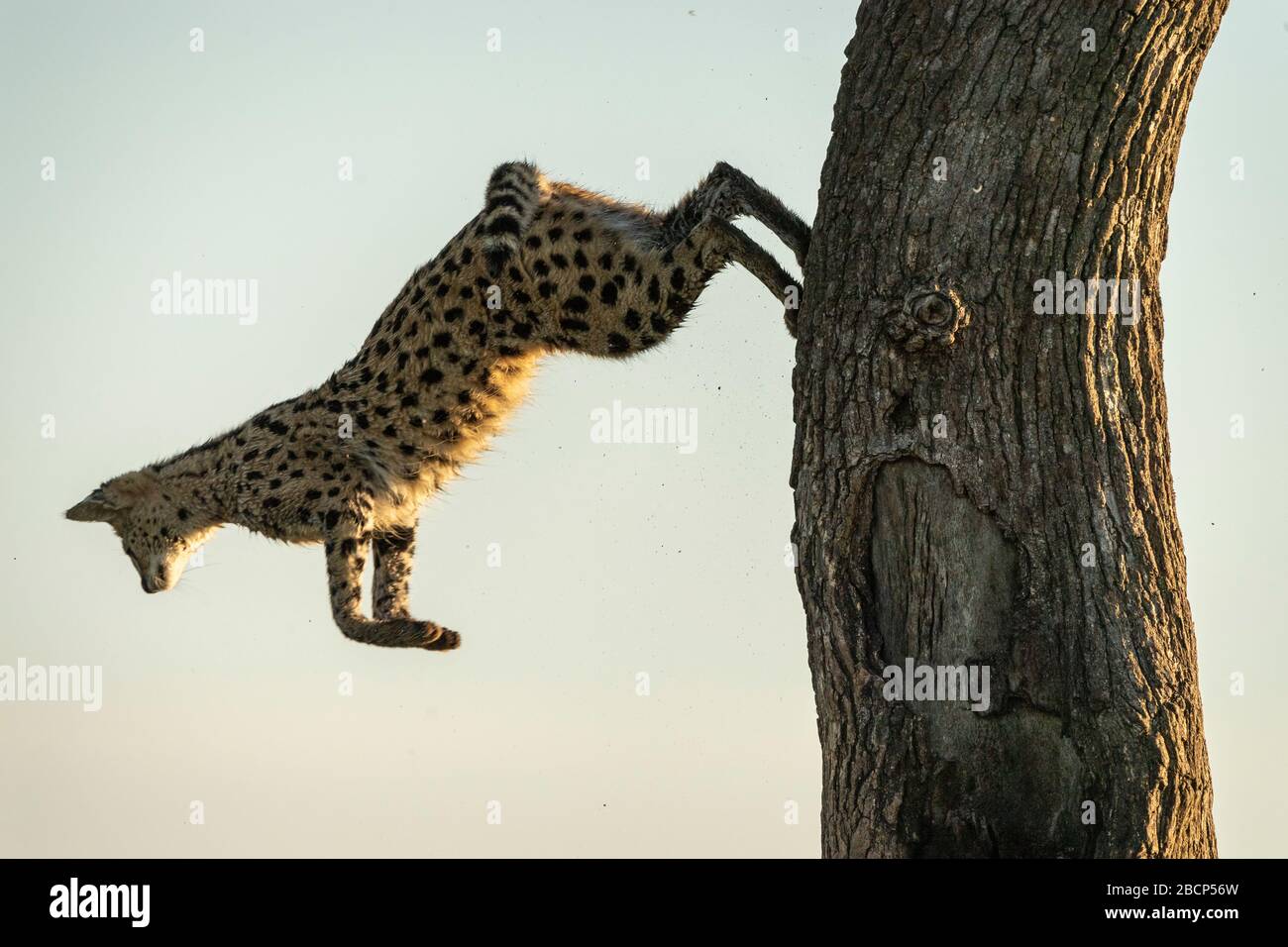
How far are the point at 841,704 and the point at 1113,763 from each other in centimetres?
93

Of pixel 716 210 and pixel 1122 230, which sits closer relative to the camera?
pixel 1122 230

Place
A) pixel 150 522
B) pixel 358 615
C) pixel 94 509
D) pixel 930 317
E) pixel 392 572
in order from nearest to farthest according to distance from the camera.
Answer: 1. pixel 930 317
2. pixel 358 615
3. pixel 392 572
4. pixel 150 522
5. pixel 94 509

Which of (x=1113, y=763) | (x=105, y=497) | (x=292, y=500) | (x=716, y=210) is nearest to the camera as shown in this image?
(x=1113, y=763)

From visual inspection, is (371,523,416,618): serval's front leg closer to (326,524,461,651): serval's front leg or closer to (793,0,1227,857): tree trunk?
(326,524,461,651): serval's front leg

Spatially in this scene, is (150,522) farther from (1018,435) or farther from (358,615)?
(1018,435)

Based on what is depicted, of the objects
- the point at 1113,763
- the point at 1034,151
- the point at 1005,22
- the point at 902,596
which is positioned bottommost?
the point at 1113,763

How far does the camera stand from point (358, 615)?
25.8 ft

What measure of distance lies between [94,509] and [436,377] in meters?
2.57

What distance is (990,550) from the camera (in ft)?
16.9

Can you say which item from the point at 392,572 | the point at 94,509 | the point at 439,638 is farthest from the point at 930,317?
the point at 94,509

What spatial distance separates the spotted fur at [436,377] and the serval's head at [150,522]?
1 centimetres

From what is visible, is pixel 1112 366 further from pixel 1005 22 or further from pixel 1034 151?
pixel 1005 22

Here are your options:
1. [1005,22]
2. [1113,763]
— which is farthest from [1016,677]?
[1005,22]

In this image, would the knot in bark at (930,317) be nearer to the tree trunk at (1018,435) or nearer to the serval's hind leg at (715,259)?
the tree trunk at (1018,435)
